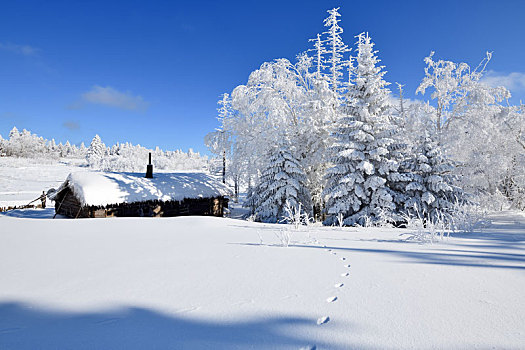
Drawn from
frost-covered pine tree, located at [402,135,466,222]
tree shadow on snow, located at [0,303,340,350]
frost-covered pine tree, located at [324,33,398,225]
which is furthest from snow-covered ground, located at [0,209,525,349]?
frost-covered pine tree, located at [402,135,466,222]

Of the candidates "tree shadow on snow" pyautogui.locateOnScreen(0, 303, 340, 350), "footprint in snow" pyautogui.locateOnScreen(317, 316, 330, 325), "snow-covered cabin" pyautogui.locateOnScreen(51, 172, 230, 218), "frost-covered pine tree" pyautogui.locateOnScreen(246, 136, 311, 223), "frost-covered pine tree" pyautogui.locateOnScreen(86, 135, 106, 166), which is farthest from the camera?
"frost-covered pine tree" pyautogui.locateOnScreen(86, 135, 106, 166)

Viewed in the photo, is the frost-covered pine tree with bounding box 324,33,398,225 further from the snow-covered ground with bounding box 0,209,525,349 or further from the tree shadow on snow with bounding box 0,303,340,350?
the tree shadow on snow with bounding box 0,303,340,350

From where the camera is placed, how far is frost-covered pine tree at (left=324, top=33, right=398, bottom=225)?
12.6 meters

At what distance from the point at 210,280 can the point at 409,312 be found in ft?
Answer: 6.04

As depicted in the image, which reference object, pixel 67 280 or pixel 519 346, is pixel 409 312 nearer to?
pixel 519 346

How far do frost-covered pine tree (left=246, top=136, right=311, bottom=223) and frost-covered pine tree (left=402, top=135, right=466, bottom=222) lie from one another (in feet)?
19.4

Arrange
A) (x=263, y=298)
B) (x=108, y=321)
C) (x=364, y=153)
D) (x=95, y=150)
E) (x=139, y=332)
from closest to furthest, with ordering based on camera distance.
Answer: (x=139, y=332)
(x=108, y=321)
(x=263, y=298)
(x=364, y=153)
(x=95, y=150)

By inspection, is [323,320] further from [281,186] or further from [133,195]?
[133,195]

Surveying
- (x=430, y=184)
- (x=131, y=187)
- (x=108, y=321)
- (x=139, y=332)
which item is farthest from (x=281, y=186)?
(x=139, y=332)

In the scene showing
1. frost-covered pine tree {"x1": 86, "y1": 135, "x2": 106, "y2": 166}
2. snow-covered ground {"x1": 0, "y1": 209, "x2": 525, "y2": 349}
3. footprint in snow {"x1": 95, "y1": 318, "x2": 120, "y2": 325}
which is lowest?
footprint in snow {"x1": 95, "y1": 318, "x2": 120, "y2": 325}

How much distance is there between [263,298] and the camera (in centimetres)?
220

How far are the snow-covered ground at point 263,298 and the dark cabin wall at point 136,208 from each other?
1208 cm

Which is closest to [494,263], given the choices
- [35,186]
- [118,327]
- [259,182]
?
[118,327]

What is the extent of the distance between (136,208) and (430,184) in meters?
17.1
